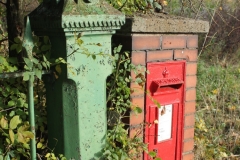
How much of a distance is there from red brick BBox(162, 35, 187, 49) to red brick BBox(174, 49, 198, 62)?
0.16ft

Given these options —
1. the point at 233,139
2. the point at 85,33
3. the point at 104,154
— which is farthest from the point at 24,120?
the point at 233,139

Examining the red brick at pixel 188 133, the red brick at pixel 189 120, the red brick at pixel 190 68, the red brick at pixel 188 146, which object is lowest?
the red brick at pixel 188 146

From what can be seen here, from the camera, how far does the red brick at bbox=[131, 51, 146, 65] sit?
2.32m

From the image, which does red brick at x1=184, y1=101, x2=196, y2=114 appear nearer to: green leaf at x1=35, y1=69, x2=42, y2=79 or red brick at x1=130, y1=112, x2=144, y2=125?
red brick at x1=130, y1=112, x2=144, y2=125

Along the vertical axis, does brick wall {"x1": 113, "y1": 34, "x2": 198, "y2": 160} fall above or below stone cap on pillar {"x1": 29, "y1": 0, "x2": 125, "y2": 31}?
below

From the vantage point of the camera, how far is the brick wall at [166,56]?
234 centimetres

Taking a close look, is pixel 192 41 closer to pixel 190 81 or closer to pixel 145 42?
pixel 190 81

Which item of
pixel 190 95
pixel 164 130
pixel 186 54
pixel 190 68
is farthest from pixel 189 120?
pixel 186 54

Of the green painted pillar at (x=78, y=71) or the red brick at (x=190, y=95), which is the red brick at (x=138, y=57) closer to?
the green painted pillar at (x=78, y=71)

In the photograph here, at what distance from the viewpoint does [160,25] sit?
2.39 meters

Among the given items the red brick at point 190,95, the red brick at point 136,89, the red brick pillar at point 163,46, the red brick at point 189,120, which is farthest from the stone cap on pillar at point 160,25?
the red brick at point 189,120

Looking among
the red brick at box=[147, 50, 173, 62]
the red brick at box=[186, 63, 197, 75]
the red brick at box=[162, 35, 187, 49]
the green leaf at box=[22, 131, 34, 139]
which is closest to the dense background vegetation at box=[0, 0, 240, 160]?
the green leaf at box=[22, 131, 34, 139]

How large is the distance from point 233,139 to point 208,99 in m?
0.90

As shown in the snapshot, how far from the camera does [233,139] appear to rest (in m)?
3.96
